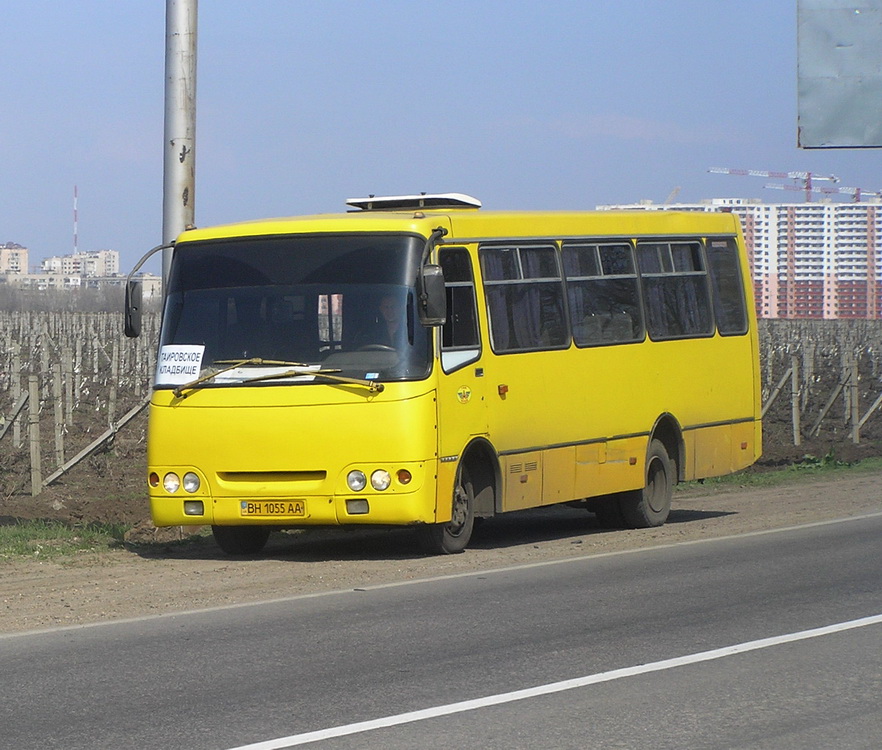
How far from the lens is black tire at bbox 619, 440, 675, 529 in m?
16.1

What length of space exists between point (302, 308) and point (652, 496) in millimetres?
5318

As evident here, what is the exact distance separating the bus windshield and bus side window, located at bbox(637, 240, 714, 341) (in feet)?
13.8

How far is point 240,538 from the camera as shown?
13.7 m

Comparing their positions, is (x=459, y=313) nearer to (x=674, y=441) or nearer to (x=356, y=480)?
(x=356, y=480)

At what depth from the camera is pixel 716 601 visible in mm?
10164

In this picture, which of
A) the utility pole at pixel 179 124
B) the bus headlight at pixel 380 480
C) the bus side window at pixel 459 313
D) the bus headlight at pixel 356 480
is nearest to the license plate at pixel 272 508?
the bus headlight at pixel 356 480

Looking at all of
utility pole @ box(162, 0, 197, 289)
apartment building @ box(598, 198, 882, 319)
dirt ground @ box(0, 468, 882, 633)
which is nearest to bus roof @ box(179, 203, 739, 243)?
utility pole @ box(162, 0, 197, 289)

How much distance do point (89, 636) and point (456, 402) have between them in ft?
15.1

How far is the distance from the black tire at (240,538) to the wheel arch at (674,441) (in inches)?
183

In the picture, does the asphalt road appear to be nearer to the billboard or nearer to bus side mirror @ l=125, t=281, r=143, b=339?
bus side mirror @ l=125, t=281, r=143, b=339

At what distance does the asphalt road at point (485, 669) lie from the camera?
6.46 m

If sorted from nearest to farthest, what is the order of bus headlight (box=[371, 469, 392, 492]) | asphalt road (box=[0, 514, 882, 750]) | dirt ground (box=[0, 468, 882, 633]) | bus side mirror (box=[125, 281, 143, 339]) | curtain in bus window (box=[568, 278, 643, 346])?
asphalt road (box=[0, 514, 882, 750]) < dirt ground (box=[0, 468, 882, 633]) < bus headlight (box=[371, 469, 392, 492]) < bus side mirror (box=[125, 281, 143, 339]) < curtain in bus window (box=[568, 278, 643, 346])

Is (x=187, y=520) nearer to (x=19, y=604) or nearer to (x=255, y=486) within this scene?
(x=255, y=486)

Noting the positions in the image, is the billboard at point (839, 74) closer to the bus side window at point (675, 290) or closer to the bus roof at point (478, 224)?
the bus roof at point (478, 224)
